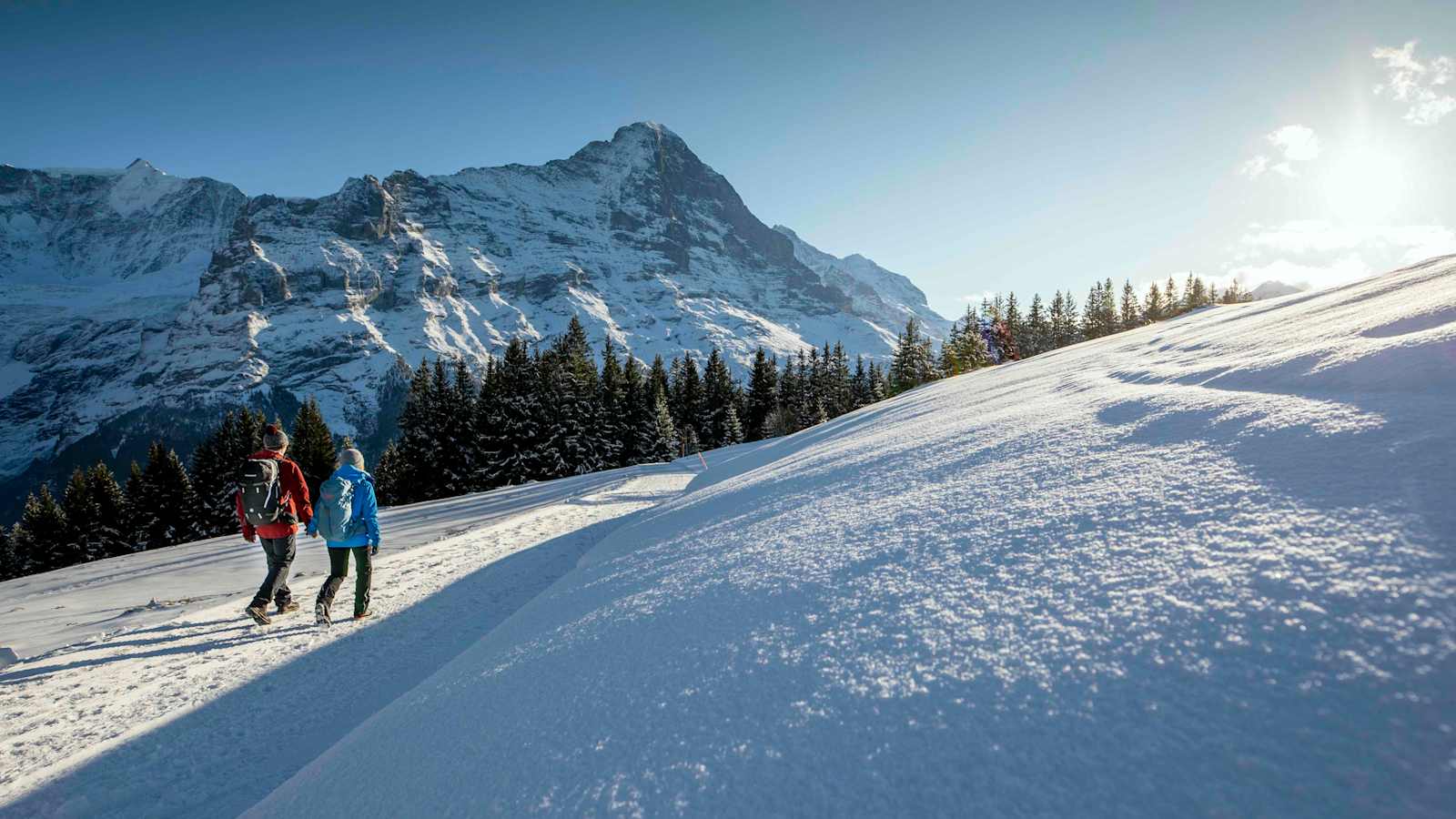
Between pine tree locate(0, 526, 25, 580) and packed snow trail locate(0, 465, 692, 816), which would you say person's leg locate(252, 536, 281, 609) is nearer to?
A: packed snow trail locate(0, 465, 692, 816)

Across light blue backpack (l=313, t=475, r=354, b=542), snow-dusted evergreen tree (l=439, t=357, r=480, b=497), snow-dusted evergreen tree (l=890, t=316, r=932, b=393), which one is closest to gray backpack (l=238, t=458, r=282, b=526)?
light blue backpack (l=313, t=475, r=354, b=542)

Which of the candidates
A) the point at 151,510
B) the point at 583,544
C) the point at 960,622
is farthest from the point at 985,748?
→ the point at 151,510

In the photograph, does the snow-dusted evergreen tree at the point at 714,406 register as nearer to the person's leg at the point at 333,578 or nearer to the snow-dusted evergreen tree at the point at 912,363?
the snow-dusted evergreen tree at the point at 912,363

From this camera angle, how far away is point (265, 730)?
4016 millimetres

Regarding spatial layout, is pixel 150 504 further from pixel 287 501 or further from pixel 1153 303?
pixel 1153 303

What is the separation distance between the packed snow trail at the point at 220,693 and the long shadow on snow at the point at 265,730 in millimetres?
10

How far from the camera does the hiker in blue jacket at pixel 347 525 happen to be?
5.94 meters

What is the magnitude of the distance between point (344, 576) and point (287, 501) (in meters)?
1.06

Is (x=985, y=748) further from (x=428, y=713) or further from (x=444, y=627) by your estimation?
(x=444, y=627)

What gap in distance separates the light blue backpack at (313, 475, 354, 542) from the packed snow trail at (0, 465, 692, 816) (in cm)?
104

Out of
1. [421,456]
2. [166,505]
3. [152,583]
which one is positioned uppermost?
[421,456]

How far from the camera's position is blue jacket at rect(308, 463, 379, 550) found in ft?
19.7

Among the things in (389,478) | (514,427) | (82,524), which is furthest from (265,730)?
(82,524)

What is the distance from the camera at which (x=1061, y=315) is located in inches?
2778
